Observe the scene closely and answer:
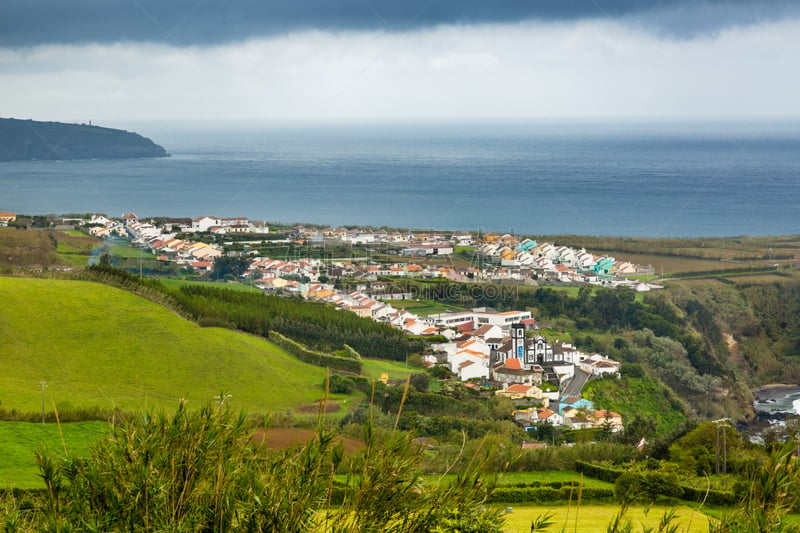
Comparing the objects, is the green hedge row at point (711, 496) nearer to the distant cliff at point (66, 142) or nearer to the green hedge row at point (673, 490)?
the green hedge row at point (673, 490)

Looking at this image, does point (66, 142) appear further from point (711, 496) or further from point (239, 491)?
point (239, 491)

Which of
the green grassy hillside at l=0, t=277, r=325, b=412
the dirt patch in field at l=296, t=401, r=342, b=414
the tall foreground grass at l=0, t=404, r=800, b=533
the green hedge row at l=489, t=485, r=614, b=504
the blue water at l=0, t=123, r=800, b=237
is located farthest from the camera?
the blue water at l=0, t=123, r=800, b=237

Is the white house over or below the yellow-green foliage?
over

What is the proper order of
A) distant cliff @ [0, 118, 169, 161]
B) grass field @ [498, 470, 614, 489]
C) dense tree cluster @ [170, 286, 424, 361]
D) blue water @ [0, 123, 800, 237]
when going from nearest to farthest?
grass field @ [498, 470, 614, 489], dense tree cluster @ [170, 286, 424, 361], blue water @ [0, 123, 800, 237], distant cliff @ [0, 118, 169, 161]

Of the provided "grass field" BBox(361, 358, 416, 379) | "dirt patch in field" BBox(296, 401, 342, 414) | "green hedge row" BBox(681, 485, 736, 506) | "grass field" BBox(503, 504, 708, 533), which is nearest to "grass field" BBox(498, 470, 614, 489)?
"grass field" BBox(503, 504, 708, 533)

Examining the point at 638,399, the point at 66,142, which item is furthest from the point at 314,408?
the point at 66,142

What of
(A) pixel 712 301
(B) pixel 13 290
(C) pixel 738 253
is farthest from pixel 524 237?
(B) pixel 13 290

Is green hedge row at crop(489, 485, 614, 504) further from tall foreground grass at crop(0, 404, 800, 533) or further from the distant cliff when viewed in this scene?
the distant cliff
